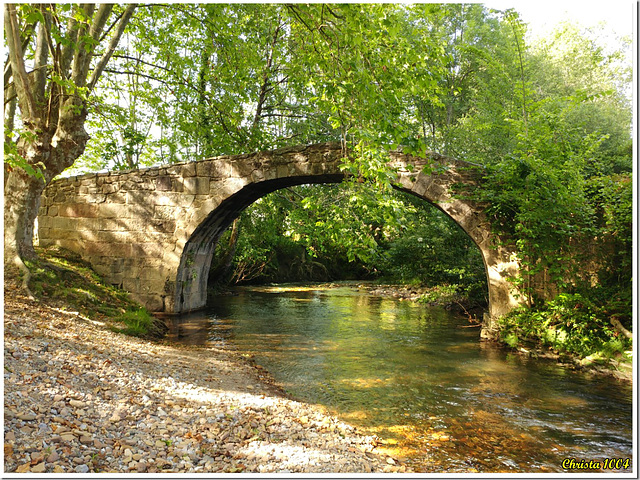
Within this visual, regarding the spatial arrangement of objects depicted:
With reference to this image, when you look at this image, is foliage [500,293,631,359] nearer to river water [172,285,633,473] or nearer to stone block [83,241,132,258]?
river water [172,285,633,473]

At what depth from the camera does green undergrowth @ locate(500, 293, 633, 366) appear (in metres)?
5.90

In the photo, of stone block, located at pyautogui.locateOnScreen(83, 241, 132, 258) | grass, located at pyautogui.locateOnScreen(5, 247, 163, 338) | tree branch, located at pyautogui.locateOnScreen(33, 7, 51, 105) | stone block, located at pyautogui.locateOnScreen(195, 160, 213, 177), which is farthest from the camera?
stone block, located at pyautogui.locateOnScreen(83, 241, 132, 258)

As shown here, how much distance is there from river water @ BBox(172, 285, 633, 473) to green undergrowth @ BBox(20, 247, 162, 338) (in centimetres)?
73

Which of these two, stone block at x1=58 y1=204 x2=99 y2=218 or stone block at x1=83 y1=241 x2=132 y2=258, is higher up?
stone block at x1=58 y1=204 x2=99 y2=218

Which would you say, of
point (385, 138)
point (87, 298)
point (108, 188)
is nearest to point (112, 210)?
point (108, 188)

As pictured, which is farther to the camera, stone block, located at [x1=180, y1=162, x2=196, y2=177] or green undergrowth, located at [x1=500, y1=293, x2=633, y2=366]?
stone block, located at [x1=180, y1=162, x2=196, y2=177]

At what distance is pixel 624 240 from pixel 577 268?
719 mm

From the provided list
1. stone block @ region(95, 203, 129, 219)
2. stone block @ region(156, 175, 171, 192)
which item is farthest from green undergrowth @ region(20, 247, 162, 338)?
stone block @ region(156, 175, 171, 192)

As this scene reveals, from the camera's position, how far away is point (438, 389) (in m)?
5.05

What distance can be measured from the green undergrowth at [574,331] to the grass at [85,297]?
579 centimetres

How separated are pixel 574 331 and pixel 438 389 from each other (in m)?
2.62

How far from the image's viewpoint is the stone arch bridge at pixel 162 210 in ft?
28.3

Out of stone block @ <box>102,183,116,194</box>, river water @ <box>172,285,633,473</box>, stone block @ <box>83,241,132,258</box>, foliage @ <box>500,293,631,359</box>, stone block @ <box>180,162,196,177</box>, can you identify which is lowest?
river water @ <box>172,285,633,473</box>

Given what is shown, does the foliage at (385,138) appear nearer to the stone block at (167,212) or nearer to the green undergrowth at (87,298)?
the stone block at (167,212)
